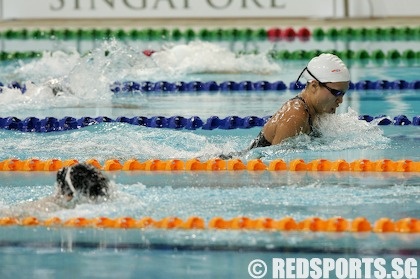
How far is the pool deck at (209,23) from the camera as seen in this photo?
38.3 feet

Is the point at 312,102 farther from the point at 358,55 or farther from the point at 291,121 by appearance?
the point at 358,55

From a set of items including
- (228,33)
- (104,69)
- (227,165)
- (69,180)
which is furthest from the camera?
(228,33)

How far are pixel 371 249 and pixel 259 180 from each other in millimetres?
1260

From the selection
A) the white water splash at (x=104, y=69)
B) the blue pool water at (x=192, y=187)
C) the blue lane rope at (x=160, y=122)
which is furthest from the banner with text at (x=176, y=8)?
the blue lane rope at (x=160, y=122)

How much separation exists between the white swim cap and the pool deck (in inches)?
234

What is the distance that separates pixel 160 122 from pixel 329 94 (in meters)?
1.56

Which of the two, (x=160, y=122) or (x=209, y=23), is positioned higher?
(x=209, y=23)

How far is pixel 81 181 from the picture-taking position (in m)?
4.34

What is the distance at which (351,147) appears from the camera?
5941mm

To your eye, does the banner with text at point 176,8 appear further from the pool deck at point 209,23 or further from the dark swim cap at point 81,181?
the dark swim cap at point 81,181

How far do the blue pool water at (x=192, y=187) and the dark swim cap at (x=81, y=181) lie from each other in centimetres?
7

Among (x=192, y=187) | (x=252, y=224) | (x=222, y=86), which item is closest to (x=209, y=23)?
(x=222, y=86)

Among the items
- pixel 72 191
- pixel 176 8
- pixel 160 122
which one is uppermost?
pixel 176 8

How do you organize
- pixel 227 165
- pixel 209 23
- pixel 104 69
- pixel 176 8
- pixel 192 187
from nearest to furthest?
1. pixel 192 187
2. pixel 227 165
3. pixel 104 69
4. pixel 209 23
5. pixel 176 8
